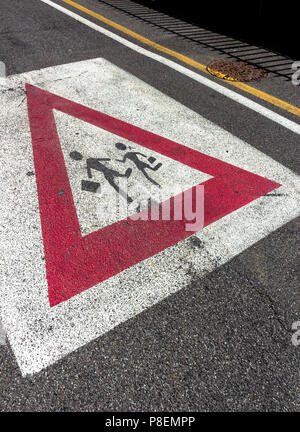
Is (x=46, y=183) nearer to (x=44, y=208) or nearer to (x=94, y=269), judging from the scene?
(x=44, y=208)

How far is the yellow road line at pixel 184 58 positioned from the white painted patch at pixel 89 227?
1223 millimetres

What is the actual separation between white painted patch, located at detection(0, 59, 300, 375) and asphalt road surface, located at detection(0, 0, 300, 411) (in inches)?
0.4

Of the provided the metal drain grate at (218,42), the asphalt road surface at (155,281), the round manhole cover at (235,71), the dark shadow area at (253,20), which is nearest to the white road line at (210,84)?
the asphalt road surface at (155,281)

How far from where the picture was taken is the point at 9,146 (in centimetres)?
392

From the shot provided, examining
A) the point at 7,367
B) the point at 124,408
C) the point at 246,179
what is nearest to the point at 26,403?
the point at 7,367

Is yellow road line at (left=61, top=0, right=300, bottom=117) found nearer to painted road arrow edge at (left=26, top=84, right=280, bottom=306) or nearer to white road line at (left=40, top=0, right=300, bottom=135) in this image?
white road line at (left=40, top=0, right=300, bottom=135)

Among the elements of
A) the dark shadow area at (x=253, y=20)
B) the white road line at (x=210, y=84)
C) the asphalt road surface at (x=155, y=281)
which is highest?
the dark shadow area at (x=253, y=20)

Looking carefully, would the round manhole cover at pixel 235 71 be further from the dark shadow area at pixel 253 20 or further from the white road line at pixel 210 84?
the dark shadow area at pixel 253 20

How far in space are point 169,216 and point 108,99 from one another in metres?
2.50

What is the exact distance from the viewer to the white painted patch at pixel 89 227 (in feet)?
7.80

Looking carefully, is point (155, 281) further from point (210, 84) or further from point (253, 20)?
point (253, 20)

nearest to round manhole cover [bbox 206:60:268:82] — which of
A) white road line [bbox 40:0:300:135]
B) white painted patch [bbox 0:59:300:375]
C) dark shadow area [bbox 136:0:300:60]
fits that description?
white road line [bbox 40:0:300:135]

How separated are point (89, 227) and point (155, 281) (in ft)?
2.65

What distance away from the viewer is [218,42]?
6.86 meters
